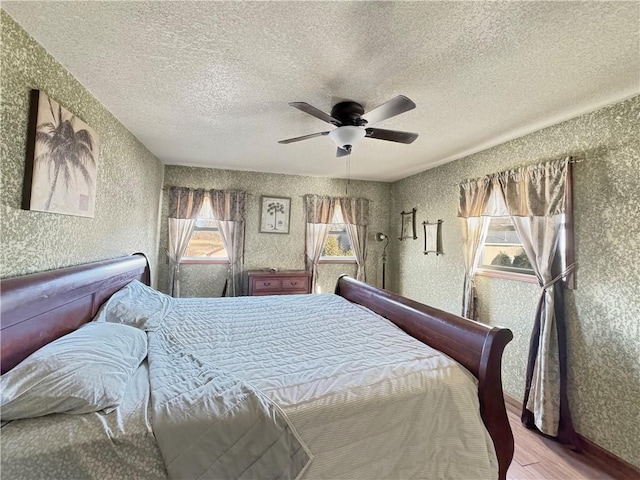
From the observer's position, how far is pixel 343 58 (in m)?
1.51

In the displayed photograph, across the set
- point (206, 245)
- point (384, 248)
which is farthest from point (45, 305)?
point (384, 248)

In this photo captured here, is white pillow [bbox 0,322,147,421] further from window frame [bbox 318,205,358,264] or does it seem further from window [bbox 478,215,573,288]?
window frame [bbox 318,205,358,264]

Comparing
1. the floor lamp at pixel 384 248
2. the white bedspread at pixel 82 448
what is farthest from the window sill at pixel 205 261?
the white bedspread at pixel 82 448

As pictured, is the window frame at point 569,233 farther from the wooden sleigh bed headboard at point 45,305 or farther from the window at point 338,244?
the wooden sleigh bed headboard at point 45,305

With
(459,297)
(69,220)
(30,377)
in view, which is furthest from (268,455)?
(459,297)

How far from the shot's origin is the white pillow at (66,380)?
977 millimetres

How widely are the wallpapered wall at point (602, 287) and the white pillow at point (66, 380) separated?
286cm

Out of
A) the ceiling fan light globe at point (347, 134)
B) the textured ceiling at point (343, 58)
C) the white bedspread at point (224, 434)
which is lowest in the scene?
the white bedspread at point (224, 434)

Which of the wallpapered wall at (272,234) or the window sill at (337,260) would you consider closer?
the wallpapered wall at (272,234)

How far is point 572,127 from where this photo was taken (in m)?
2.20

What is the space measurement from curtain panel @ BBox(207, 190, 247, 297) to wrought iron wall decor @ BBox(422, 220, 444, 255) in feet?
8.63

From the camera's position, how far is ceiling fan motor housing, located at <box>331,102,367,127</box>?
194cm

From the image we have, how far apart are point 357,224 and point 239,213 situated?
6.17 ft

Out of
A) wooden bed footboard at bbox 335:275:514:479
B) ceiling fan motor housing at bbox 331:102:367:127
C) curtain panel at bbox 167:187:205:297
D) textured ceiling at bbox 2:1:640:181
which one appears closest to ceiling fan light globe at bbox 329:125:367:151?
ceiling fan motor housing at bbox 331:102:367:127
